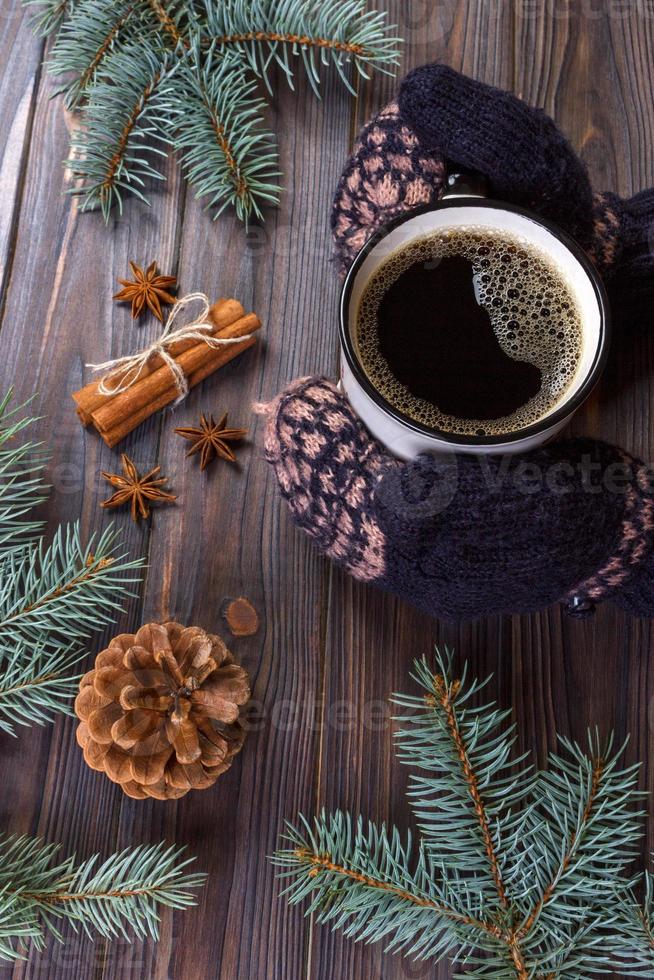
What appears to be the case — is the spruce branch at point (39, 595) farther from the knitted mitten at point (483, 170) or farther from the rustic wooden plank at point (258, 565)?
the knitted mitten at point (483, 170)

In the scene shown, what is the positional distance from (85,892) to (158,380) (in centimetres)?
45

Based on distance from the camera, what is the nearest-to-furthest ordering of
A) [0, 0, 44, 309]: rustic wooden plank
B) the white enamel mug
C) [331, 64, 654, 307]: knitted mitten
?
the white enamel mug
[331, 64, 654, 307]: knitted mitten
[0, 0, 44, 309]: rustic wooden plank

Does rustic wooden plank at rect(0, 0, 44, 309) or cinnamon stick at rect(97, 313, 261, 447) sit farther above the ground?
rustic wooden plank at rect(0, 0, 44, 309)

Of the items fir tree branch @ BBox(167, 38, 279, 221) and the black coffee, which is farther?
fir tree branch @ BBox(167, 38, 279, 221)

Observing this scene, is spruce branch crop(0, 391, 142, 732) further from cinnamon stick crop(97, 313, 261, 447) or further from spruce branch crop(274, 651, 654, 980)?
spruce branch crop(274, 651, 654, 980)

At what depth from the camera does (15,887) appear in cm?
67

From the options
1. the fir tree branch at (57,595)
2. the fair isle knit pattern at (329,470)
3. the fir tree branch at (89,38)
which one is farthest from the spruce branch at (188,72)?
the fir tree branch at (57,595)

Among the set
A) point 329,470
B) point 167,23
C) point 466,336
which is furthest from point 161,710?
point 167,23

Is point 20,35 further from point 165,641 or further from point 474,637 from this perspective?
point 474,637

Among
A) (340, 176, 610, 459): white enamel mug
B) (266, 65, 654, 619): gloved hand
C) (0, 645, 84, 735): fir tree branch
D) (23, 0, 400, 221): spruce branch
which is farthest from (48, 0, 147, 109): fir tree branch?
(0, 645, 84, 735): fir tree branch

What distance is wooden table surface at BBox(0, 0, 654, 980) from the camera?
72 cm

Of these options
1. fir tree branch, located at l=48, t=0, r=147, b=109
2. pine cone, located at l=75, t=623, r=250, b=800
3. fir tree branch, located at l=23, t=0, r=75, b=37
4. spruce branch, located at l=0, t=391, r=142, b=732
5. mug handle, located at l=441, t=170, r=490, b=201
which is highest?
fir tree branch, located at l=23, t=0, r=75, b=37

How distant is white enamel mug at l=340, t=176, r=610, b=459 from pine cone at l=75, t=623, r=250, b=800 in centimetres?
24

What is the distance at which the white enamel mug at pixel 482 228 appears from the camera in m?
0.57
